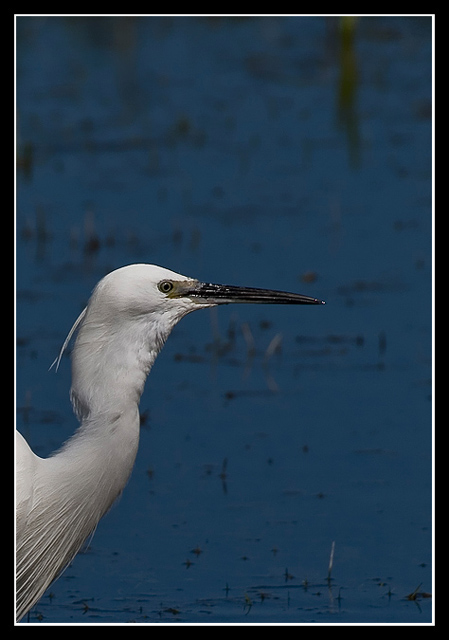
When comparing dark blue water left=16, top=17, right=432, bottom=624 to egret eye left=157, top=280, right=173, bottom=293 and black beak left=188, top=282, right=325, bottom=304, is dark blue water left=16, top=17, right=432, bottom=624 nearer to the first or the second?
black beak left=188, top=282, right=325, bottom=304

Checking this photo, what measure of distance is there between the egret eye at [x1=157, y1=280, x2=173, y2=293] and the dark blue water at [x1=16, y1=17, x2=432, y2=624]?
1345 mm

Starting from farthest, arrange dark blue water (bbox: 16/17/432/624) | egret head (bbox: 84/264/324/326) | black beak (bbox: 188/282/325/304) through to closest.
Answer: dark blue water (bbox: 16/17/432/624)
black beak (bbox: 188/282/325/304)
egret head (bbox: 84/264/324/326)

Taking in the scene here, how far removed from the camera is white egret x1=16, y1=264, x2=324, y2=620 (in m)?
4.08

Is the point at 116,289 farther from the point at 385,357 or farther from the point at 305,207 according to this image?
the point at 305,207

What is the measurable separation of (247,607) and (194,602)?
0.22 meters

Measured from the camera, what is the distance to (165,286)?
417 centimetres

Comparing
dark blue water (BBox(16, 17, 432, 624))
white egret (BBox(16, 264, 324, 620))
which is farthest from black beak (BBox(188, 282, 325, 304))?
→ dark blue water (BBox(16, 17, 432, 624))

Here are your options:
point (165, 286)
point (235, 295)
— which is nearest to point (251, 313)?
point (235, 295)

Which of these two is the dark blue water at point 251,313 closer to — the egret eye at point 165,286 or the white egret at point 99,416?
the white egret at point 99,416

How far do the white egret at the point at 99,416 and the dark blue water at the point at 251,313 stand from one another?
20.6 inches

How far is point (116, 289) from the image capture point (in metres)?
4.06

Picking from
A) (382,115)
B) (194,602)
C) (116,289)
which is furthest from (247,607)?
(382,115)

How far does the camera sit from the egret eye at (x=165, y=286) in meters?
4.15

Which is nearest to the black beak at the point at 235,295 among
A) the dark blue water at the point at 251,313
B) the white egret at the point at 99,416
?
the white egret at the point at 99,416
